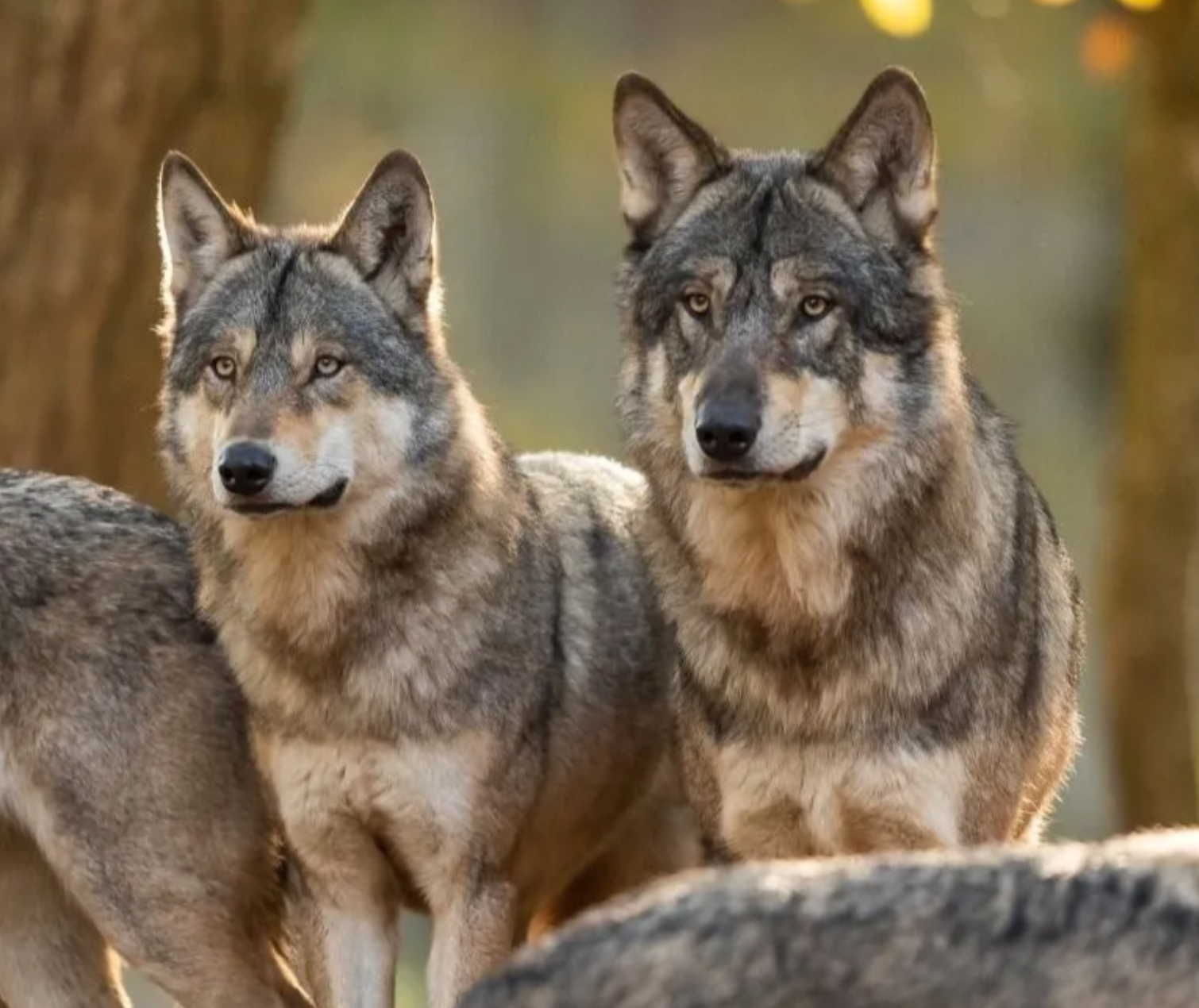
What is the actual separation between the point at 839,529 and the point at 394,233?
5.31 feet

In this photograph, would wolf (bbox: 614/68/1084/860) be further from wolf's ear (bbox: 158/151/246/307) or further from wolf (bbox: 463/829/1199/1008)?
wolf (bbox: 463/829/1199/1008)

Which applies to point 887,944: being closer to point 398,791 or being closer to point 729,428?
point 729,428

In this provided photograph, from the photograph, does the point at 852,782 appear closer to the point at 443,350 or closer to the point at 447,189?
the point at 443,350

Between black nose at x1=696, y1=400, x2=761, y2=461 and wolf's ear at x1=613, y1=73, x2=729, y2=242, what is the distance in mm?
915

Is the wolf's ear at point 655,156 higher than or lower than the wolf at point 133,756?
higher

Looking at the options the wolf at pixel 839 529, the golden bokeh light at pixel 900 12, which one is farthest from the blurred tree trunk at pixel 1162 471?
the wolf at pixel 839 529

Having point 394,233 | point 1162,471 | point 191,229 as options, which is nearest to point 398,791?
point 394,233

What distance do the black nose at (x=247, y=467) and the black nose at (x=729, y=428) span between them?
1186 millimetres

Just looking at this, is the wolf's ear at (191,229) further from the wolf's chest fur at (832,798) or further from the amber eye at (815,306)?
the wolf's chest fur at (832,798)

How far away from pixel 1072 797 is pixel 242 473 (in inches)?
694

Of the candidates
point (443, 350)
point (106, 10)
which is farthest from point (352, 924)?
point (106, 10)

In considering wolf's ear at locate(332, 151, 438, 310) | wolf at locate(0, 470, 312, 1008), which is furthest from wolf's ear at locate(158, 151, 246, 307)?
wolf at locate(0, 470, 312, 1008)

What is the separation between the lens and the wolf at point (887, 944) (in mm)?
3926

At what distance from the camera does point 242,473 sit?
666 cm
